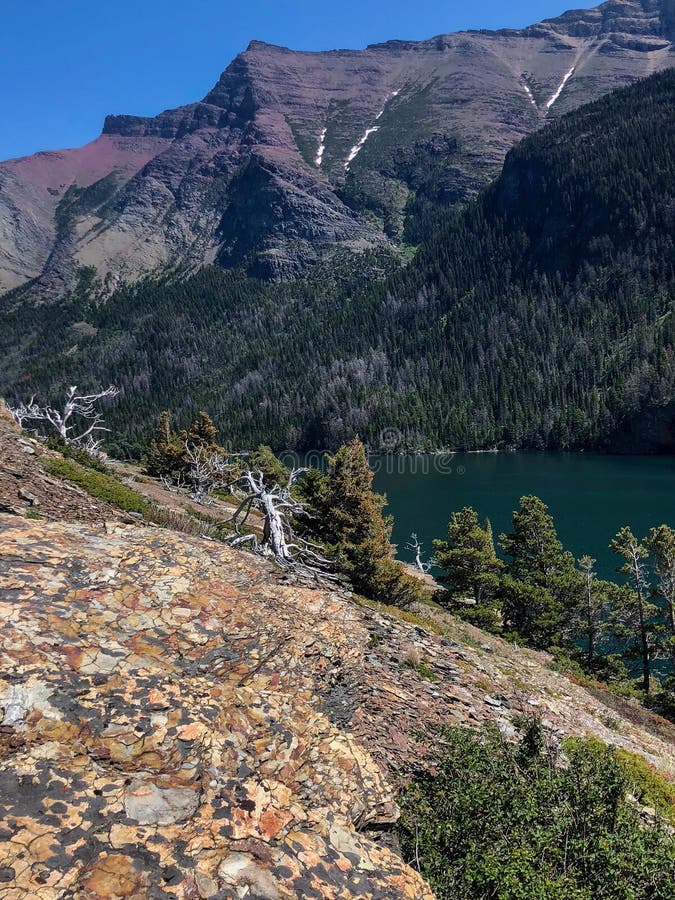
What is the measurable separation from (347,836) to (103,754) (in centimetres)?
298

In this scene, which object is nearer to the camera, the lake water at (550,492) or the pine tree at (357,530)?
Result: the pine tree at (357,530)

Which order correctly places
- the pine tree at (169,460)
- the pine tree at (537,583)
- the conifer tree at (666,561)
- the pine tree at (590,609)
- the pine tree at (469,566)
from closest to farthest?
the conifer tree at (666,561) < the pine tree at (537,583) < the pine tree at (590,609) < the pine tree at (469,566) < the pine tree at (169,460)

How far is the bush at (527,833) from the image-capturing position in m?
5.71

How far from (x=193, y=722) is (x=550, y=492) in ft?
304

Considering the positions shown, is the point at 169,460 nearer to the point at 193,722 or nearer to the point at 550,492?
the point at 193,722

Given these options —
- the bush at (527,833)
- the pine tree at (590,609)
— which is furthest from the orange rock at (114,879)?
the pine tree at (590,609)

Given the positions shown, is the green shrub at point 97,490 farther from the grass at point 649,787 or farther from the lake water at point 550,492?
the lake water at point 550,492

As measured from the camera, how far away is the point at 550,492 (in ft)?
295

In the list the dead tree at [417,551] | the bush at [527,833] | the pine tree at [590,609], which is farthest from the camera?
the dead tree at [417,551]

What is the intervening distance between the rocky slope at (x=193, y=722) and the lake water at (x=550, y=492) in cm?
4777

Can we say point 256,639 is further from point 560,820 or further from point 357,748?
point 560,820

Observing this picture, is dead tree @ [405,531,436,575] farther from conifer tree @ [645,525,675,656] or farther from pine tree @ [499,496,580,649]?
conifer tree @ [645,525,675,656]

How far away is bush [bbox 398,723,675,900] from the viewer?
5.71 metres

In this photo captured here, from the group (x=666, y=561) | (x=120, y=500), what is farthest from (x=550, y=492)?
(x=120, y=500)
